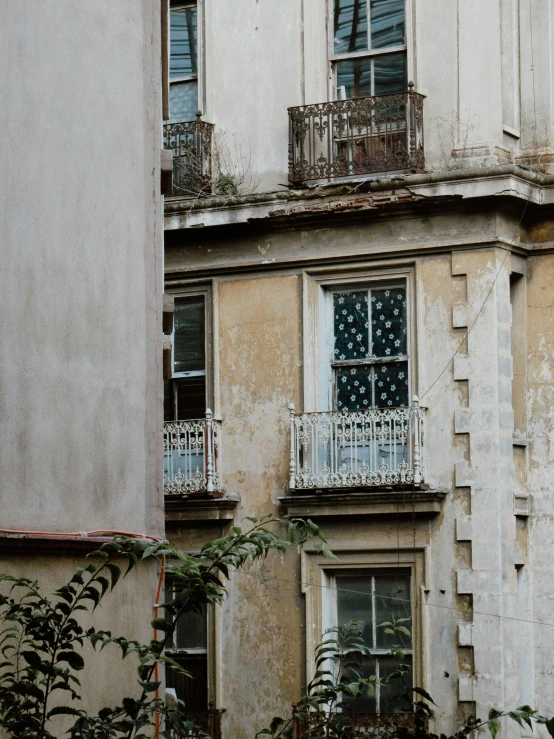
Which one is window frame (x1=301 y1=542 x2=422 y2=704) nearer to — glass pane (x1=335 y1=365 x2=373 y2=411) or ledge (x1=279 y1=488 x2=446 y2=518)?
ledge (x1=279 y1=488 x2=446 y2=518)

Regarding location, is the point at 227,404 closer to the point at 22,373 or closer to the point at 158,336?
the point at 158,336

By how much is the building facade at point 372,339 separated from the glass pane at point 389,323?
0.08 feet

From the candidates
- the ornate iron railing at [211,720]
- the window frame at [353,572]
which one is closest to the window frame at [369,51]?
the window frame at [353,572]

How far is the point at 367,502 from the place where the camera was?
16.8 m

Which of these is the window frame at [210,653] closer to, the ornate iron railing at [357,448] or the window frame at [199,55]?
the ornate iron railing at [357,448]

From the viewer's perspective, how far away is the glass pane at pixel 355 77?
1788 centimetres

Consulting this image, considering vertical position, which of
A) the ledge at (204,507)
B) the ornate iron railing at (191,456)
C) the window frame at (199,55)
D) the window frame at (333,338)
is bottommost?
the ledge at (204,507)

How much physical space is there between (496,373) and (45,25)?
8071 millimetres

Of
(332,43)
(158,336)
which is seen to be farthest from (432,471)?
(158,336)

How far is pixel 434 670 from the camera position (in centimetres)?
1641

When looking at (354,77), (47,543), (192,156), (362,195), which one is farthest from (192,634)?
(47,543)

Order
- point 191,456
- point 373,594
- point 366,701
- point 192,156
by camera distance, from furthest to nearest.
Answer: point 192,156, point 191,456, point 373,594, point 366,701

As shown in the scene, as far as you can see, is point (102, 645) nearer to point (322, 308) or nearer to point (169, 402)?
point (322, 308)

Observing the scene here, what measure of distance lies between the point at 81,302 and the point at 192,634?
868 cm
